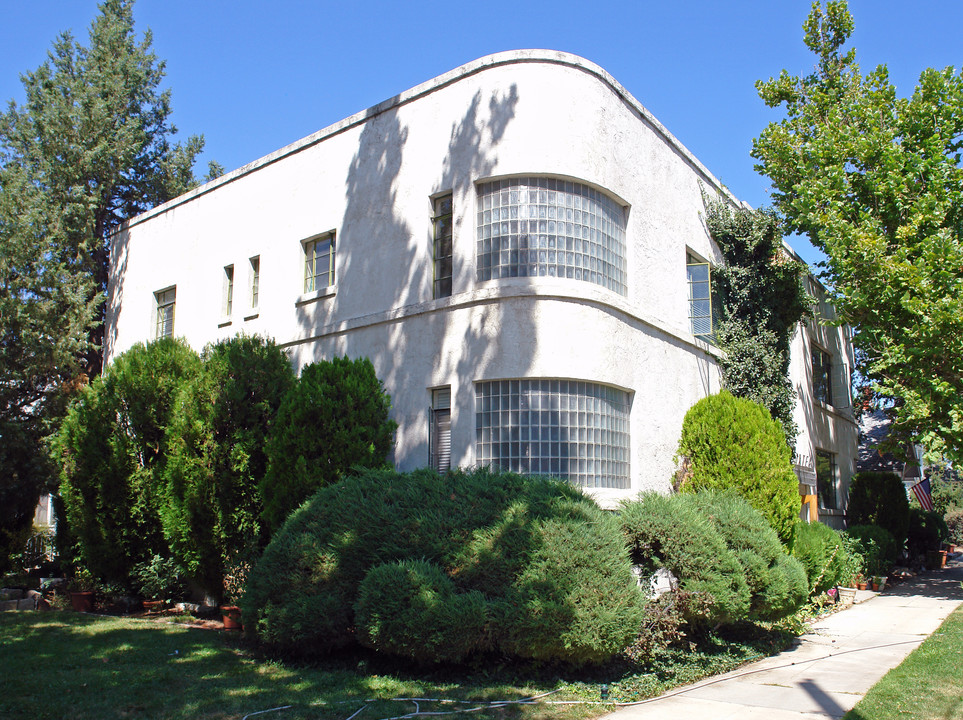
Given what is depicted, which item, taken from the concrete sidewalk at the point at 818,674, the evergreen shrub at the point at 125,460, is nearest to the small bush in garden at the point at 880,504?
the concrete sidewalk at the point at 818,674

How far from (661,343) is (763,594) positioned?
533 centimetres

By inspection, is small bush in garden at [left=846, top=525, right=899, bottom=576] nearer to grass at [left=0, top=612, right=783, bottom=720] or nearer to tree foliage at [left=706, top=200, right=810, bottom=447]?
tree foliage at [left=706, top=200, right=810, bottom=447]

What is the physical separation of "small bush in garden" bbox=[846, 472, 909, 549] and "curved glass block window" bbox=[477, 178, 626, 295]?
13.3 metres

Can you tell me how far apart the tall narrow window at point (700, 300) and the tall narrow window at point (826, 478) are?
816cm

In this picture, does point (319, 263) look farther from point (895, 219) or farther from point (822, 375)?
point (822, 375)

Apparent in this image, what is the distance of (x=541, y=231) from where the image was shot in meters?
11.9

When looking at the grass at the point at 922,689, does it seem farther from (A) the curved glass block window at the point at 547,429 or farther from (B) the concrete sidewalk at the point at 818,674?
(A) the curved glass block window at the point at 547,429

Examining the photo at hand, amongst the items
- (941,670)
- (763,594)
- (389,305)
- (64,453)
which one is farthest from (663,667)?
(64,453)

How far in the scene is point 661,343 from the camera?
44.4ft

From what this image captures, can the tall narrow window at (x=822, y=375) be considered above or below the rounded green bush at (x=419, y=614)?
above

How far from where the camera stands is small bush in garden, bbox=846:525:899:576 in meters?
18.1

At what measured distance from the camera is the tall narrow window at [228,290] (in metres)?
17.0

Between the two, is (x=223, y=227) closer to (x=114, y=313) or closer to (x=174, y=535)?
(x=114, y=313)

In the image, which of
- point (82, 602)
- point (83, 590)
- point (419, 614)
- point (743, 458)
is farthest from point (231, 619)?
point (743, 458)
